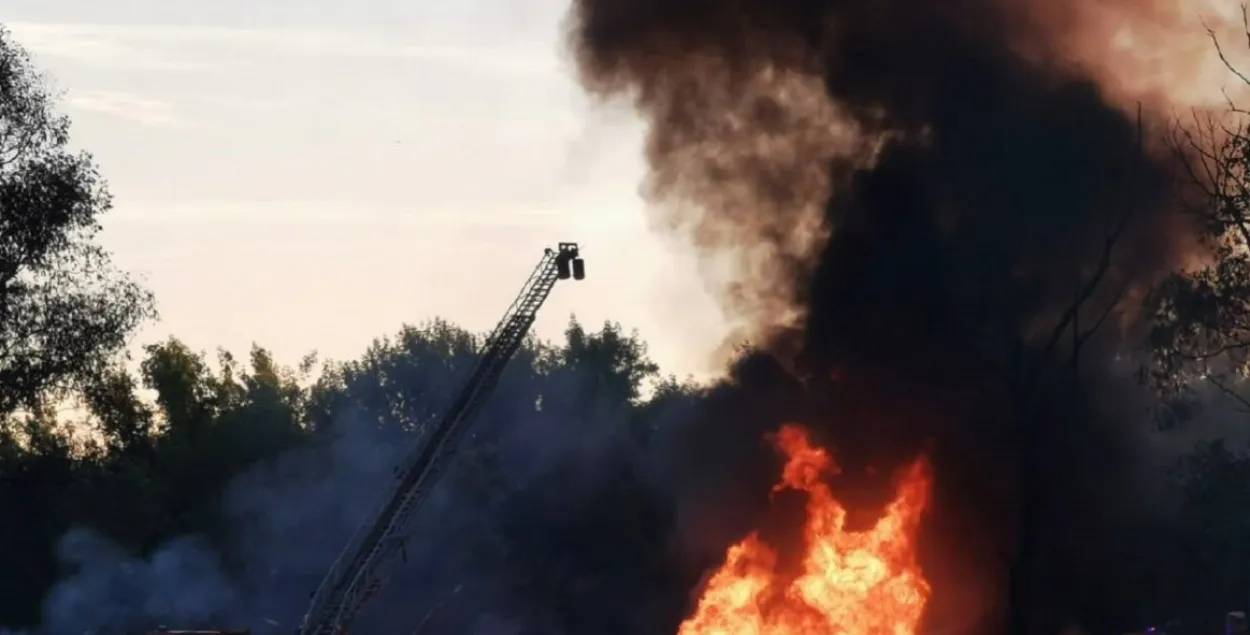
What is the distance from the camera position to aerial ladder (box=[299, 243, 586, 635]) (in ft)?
185

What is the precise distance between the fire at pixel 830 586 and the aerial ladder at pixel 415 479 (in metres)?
13.4

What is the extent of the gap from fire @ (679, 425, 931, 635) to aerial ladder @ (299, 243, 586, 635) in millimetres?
13394

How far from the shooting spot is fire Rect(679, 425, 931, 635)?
1754 inches

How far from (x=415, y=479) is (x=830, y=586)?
57.5 ft

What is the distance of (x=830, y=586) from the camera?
147 feet

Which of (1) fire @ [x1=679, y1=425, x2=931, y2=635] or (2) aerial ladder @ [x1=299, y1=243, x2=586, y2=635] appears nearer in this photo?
(1) fire @ [x1=679, y1=425, x2=931, y2=635]

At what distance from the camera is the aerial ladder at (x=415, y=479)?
56344mm

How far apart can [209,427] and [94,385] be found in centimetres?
4056

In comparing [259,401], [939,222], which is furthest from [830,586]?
[259,401]

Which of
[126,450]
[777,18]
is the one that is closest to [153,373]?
[126,450]

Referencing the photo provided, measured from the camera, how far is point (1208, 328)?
45281 millimetres

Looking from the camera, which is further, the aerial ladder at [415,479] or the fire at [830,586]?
the aerial ladder at [415,479]

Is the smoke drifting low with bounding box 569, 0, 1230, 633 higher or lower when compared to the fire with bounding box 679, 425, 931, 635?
higher

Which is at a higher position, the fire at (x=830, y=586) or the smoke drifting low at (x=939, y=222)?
the smoke drifting low at (x=939, y=222)
